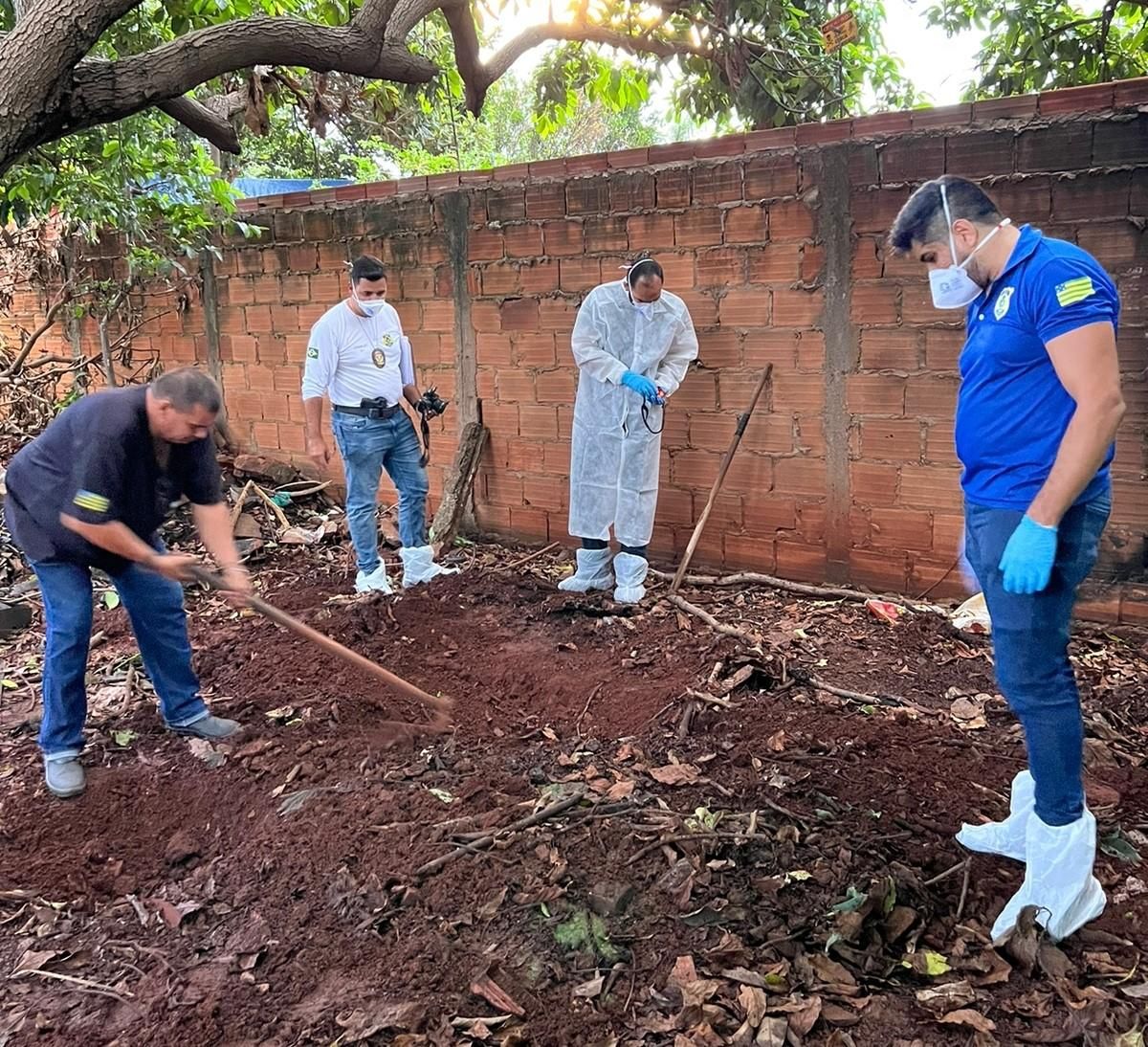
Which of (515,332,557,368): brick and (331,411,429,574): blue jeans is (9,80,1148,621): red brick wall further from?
(331,411,429,574): blue jeans

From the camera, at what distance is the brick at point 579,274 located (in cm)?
539

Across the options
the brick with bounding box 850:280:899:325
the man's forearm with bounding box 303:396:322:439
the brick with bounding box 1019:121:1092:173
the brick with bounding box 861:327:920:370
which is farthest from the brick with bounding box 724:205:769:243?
the man's forearm with bounding box 303:396:322:439

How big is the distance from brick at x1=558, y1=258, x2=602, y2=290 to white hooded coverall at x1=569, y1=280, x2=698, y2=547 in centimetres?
21

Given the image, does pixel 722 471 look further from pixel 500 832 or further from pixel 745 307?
pixel 500 832

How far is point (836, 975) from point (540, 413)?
13.3ft

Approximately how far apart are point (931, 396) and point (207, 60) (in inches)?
140

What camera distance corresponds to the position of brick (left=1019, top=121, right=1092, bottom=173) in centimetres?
395

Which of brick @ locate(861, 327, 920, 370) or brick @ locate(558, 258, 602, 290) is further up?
brick @ locate(558, 258, 602, 290)

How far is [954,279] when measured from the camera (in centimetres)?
238

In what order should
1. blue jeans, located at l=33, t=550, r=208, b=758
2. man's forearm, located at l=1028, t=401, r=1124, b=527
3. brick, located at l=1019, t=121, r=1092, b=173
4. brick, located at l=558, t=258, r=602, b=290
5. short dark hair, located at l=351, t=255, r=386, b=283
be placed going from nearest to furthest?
1. man's forearm, located at l=1028, t=401, r=1124, b=527
2. blue jeans, located at l=33, t=550, r=208, b=758
3. brick, located at l=1019, t=121, r=1092, b=173
4. short dark hair, located at l=351, t=255, r=386, b=283
5. brick, located at l=558, t=258, r=602, b=290

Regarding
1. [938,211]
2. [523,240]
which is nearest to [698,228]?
[523,240]

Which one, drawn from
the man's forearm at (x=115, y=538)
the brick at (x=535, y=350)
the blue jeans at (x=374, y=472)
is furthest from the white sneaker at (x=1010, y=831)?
the brick at (x=535, y=350)

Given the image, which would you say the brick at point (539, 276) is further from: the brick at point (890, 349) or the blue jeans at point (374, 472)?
the brick at point (890, 349)

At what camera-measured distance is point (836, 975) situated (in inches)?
89.2
